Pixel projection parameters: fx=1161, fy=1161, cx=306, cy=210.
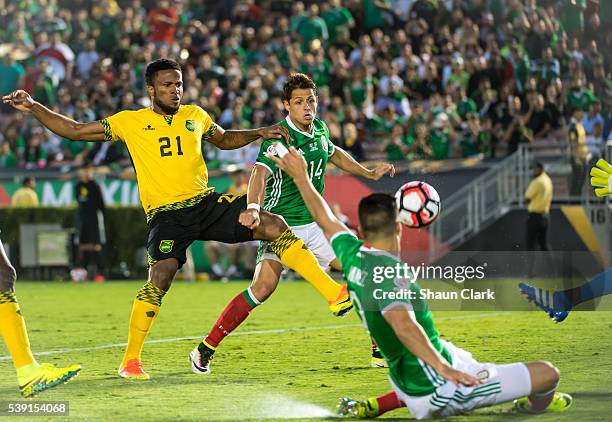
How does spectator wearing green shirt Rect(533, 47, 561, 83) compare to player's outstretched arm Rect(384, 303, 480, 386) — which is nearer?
player's outstretched arm Rect(384, 303, 480, 386)

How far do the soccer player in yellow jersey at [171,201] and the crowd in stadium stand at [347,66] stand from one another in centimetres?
1133

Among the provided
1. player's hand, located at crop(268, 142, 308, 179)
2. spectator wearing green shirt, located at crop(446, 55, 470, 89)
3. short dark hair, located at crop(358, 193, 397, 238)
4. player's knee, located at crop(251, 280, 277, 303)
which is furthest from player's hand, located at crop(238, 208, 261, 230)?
spectator wearing green shirt, located at crop(446, 55, 470, 89)

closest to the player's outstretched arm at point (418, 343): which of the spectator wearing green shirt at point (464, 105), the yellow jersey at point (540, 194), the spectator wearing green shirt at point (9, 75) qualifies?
the yellow jersey at point (540, 194)

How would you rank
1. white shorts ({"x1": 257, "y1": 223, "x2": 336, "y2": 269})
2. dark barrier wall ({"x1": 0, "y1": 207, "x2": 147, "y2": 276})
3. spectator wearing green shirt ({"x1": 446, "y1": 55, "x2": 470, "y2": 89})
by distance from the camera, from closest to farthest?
white shorts ({"x1": 257, "y1": 223, "x2": 336, "y2": 269}) → spectator wearing green shirt ({"x1": 446, "y1": 55, "x2": 470, "y2": 89}) → dark barrier wall ({"x1": 0, "y1": 207, "x2": 147, "y2": 276})

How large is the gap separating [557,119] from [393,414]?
45.2ft

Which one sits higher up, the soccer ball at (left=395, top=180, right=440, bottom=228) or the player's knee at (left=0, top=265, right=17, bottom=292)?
the soccer ball at (left=395, top=180, right=440, bottom=228)


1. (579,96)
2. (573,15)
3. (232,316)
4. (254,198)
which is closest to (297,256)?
(232,316)

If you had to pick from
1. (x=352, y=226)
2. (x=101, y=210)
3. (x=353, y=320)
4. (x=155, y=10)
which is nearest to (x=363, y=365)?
(x=353, y=320)

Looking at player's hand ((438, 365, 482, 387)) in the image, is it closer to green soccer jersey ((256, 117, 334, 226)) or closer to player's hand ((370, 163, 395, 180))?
player's hand ((370, 163, 395, 180))

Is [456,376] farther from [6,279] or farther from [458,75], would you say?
[458,75]

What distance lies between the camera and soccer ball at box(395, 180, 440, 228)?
7.76 m

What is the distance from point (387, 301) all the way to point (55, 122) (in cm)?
375

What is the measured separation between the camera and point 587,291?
32.8ft

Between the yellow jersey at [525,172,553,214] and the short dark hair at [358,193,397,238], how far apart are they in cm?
1360
